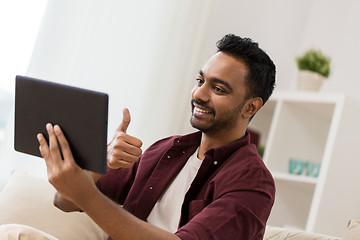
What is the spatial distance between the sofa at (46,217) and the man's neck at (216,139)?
14.6 inches

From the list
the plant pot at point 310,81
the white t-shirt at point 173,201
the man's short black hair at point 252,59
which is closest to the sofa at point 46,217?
the white t-shirt at point 173,201

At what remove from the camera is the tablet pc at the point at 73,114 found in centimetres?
122

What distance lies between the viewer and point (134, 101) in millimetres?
2814

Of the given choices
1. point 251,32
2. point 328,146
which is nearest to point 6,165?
point 328,146

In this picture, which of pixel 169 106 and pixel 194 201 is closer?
pixel 194 201

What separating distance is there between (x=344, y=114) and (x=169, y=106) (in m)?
0.92

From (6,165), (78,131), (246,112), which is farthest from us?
(6,165)

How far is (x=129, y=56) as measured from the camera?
109 inches

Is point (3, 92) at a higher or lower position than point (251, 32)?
lower

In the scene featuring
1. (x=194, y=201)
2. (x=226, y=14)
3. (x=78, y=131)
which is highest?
(x=226, y=14)

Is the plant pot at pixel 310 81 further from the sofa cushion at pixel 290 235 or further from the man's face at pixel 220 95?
the man's face at pixel 220 95

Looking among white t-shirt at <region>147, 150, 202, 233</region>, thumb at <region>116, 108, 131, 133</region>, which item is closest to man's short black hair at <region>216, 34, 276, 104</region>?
white t-shirt at <region>147, 150, 202, 233</region>

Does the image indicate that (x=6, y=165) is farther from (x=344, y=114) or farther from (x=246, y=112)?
(x=344, y=114)

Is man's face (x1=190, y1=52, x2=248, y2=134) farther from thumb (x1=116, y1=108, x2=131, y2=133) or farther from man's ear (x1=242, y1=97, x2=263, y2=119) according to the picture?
thumb (x1=116, y1=108, x2=131, y2=133)
